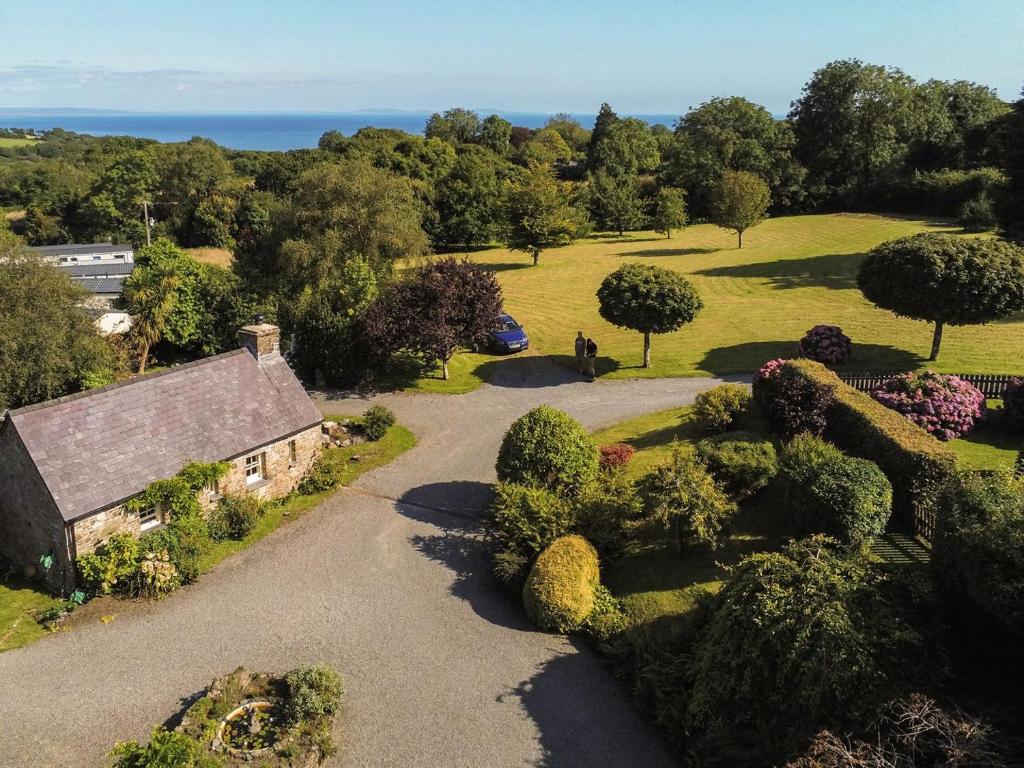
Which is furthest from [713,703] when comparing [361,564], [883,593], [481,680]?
[361,564]

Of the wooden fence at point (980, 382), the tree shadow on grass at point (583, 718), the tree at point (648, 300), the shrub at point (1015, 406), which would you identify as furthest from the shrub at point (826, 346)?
the tree shadow on grass at point (583, 718)

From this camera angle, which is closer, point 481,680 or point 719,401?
point 481,680

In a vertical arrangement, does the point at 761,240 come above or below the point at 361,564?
above

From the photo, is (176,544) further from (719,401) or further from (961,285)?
(961,285)

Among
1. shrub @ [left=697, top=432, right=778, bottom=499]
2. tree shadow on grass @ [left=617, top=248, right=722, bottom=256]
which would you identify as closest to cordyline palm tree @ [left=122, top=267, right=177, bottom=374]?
Answer: shrub @ [left=697, top=432, right=778, bottom=499]

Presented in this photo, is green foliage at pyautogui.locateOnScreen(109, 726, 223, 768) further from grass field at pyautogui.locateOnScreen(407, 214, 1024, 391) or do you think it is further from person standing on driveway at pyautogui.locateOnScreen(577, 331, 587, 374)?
person standing on driveway at pyautogui.locateOnScreen(577, 331, 587, 374)

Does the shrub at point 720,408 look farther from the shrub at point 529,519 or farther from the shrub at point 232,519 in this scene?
the shrub at point 232,519

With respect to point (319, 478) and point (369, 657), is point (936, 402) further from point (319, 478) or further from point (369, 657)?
point (319, 478)

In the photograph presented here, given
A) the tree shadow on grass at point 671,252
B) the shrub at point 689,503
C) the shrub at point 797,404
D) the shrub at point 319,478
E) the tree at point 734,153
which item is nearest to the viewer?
the shrub at point 689,503
